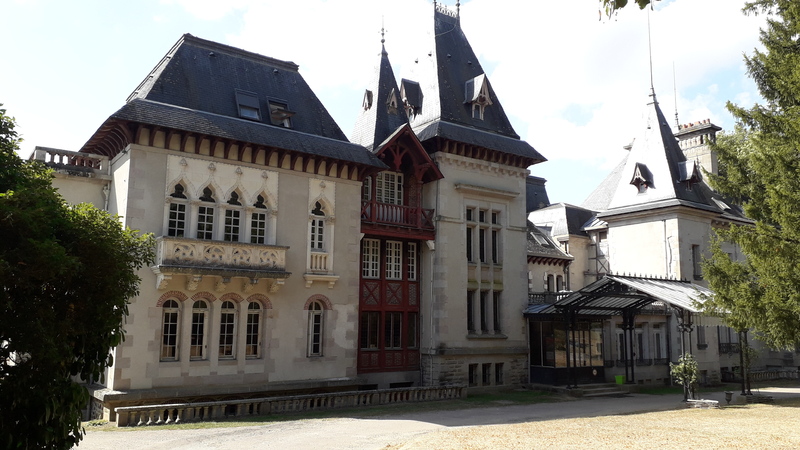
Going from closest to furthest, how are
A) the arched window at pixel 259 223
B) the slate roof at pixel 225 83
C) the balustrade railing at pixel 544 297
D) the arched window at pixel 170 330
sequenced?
the arched window at pixel 170 330
the slate roof at pixel 225 83
the arched window at pixel 259 223
the balustrade railing at pixel 544 297

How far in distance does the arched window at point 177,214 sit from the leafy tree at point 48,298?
33.5ft

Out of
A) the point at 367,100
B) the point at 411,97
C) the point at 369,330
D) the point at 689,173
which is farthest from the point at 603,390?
the point at 367,100

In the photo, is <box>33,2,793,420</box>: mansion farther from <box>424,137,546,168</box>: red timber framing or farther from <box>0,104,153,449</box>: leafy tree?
<box>0,104,153,449</box>: leafy tree

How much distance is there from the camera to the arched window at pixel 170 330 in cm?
1841

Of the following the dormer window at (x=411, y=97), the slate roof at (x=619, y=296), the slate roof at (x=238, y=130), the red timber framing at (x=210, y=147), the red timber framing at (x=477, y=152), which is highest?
the dormer window at (x=411, y=97)

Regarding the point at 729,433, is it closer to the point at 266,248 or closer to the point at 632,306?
the point at 632,306

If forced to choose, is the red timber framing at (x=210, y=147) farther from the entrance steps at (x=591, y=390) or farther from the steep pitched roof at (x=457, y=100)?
the entrance steps at (x=591, y=390)

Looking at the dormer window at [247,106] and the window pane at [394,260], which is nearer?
the dormer window at [247,106]

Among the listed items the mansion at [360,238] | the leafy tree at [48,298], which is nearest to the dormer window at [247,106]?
the mansion at [360,238]

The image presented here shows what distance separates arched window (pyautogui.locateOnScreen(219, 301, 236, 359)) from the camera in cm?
1936

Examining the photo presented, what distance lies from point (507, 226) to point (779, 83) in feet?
38.4

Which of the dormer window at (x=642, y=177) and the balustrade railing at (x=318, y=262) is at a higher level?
the dormer window at (x=642, y=177)

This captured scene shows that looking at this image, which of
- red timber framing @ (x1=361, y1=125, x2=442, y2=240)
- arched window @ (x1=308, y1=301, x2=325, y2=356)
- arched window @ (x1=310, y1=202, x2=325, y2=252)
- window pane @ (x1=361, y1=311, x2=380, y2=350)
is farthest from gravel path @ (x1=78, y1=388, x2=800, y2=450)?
red timber framing @ (x1=361, y1=125, x2=442, y2=240)

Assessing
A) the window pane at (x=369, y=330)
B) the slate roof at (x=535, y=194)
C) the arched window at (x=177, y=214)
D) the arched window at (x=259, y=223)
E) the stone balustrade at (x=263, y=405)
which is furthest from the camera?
the slate roof at (x=535, y=194)
